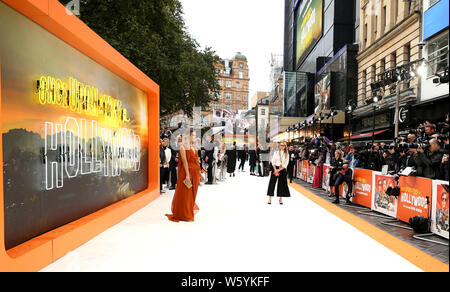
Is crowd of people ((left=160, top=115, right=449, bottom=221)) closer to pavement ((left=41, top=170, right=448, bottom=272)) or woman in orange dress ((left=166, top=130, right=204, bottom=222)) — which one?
woman in orange dress ((left=166, top=130, right=204, bottom=222))

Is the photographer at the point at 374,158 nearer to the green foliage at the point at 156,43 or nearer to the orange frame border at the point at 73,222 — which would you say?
the orange frame border at the point at 73,222

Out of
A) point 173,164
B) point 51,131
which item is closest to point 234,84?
point 173,164

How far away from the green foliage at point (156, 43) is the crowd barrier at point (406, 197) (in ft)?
30.1

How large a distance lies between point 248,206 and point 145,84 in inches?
169

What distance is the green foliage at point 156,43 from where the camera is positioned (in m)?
11.2

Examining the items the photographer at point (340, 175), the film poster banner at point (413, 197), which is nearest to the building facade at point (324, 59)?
the photographer at point (340, 175)

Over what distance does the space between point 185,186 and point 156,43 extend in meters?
9.07

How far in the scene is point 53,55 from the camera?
3.97 m

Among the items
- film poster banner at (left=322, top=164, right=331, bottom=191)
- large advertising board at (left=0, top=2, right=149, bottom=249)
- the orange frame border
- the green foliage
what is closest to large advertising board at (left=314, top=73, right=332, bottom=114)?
the green foliage

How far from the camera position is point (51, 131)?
3.86m

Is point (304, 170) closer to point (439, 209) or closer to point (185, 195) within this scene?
point (439, 209)
